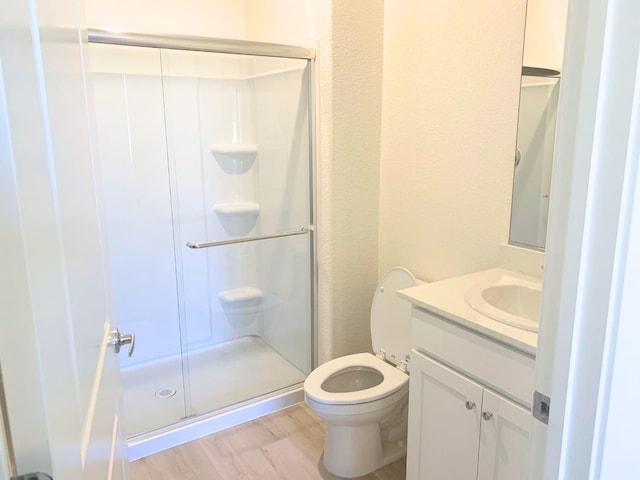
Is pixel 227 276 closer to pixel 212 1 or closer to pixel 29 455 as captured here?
pixel 212 1

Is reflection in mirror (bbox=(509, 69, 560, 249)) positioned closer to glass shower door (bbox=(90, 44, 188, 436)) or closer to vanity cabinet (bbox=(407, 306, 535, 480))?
vanity cabinet (bbox=(407, 306, 535, 480))

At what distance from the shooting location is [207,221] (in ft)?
9.72

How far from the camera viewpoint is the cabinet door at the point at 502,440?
4.43 feet

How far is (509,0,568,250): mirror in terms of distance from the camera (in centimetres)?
167

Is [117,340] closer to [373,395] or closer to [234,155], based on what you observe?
[373,395]

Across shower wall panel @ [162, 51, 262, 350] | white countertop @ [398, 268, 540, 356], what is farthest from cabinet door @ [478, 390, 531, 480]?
shower wall panel @ [162, 51, 262, 350]

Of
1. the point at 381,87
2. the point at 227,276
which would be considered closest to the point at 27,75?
the point at 381,87

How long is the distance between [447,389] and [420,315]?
0.83 ft

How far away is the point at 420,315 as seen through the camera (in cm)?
164

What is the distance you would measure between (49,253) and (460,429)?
1.37 metres

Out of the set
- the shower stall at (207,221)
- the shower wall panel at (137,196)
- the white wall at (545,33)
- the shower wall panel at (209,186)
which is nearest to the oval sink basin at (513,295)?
the white wall at (545,33)

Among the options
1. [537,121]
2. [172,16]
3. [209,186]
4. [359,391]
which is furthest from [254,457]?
[172,16]

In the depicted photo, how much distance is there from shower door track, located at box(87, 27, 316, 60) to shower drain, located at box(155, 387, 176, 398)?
5.80 feet

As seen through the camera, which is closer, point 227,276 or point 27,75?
point 27,75
